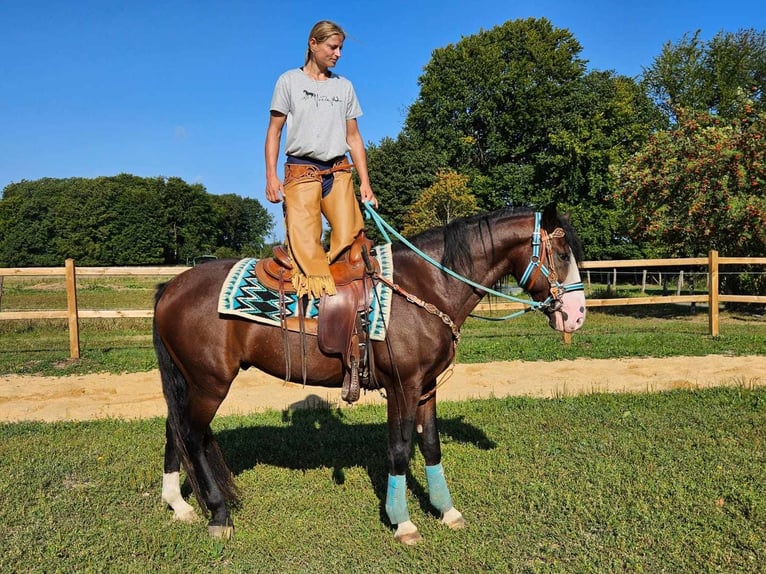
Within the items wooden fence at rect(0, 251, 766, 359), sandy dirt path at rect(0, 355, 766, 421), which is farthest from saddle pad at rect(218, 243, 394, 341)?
wooden fence at rect(0, 251, 766, 359)

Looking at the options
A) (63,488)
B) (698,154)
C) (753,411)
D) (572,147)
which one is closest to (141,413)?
(63,488)

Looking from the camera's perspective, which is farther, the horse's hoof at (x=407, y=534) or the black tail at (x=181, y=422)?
the black tail at (x=181, y=422)

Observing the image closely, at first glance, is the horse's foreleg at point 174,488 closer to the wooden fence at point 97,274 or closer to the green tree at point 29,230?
the wooden fence at point 97,274

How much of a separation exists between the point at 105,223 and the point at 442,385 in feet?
210

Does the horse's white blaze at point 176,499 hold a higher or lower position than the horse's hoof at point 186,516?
higher

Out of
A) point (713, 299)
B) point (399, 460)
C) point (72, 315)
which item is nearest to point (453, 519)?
point (399, 460)

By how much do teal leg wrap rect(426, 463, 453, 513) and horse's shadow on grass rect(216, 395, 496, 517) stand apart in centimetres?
32

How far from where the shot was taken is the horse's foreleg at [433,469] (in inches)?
156

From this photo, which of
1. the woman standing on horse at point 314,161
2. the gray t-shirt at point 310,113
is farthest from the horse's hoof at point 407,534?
the gray t-shirt at point 310,113

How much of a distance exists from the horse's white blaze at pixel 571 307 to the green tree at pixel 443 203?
24.6 meters

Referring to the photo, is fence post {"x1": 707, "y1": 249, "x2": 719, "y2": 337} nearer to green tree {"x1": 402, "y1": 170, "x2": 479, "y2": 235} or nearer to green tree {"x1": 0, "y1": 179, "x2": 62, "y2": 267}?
green tree {"x1": 402, "y1": 170, "x2": 479, "y2": 235}

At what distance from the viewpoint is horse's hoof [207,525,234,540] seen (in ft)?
12.6

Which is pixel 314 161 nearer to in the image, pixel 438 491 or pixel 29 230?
pixel 438 491

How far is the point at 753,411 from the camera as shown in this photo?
6168 millimetres
